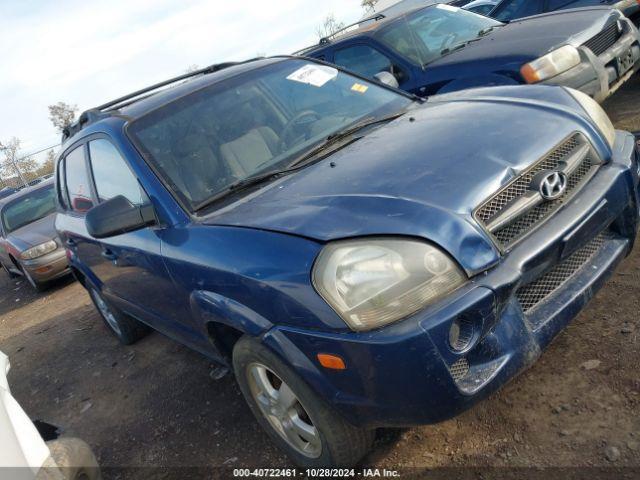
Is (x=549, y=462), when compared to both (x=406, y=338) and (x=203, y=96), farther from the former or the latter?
(x=203, y=96)

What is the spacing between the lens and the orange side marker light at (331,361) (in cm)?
194

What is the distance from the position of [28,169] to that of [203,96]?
2291cm

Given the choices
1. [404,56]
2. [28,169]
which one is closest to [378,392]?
[404,56]

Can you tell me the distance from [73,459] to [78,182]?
2.22m

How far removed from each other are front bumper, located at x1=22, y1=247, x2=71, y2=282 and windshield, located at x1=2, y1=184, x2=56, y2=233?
54.1 inches

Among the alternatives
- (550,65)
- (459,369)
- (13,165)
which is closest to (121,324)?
(459,369)

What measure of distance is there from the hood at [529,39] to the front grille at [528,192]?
2.84 m

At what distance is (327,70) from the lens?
11.8 ft

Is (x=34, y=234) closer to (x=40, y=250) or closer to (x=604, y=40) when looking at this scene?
(x=40, y=250)

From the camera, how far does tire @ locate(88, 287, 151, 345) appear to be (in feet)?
15.3

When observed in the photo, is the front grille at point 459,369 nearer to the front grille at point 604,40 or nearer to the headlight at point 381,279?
the headlight at point 381,279

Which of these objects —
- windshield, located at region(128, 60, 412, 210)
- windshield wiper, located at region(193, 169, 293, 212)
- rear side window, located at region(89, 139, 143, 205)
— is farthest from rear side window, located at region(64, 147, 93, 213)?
windshield wiper, located at region(193, 169, 293, 212)

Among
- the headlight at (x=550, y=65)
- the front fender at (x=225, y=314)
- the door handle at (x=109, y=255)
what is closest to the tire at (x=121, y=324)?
the door handle at (x=109, y=255)

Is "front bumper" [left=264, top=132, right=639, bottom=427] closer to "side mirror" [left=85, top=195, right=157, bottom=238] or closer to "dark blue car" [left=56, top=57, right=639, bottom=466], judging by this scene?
"dark blue car" [left=56, top=57, right=639, bottom=466]
